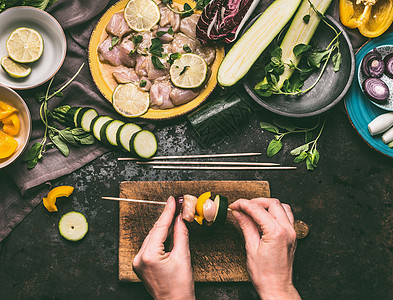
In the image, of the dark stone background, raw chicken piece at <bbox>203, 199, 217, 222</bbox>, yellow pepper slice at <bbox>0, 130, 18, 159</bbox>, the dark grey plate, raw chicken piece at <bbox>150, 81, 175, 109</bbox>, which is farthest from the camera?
the dark stone background

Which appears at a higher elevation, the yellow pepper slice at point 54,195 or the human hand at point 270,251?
the human hand at point 270,251

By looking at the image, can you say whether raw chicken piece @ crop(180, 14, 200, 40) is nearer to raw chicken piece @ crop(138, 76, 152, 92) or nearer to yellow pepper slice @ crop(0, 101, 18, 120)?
raw chicken piece @ crop(138, 76, 152, 92)

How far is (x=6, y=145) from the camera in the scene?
3219 millimetres

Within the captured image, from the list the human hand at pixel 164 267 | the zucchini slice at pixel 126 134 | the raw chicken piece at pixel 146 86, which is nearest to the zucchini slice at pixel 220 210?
the human hand at pixel 164 267

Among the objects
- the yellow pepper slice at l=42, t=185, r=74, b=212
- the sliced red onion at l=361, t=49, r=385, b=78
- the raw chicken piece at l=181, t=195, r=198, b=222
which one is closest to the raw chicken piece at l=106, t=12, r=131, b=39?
the yellow pepper slice at l=42, t=185, r=74, b=212

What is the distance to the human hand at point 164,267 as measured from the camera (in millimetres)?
2908

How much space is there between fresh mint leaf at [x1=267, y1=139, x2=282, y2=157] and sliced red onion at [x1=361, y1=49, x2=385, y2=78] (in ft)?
3.48

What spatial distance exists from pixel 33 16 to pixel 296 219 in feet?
10.9

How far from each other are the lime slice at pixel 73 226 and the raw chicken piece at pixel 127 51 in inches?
63.3

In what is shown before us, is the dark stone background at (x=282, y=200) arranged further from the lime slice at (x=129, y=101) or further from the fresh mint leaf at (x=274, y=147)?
the lime slice at (x=129, y=101)

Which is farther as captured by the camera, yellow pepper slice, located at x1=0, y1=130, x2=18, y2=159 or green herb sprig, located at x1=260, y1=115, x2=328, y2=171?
green herb sprig, located at x1=260, y1=115, x2=328, y2=171

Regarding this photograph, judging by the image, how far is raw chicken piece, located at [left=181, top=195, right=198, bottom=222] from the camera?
10.1ft

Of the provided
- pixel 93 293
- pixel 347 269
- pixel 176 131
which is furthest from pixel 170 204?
pixel 347 269

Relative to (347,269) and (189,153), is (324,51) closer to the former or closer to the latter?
(189,153)
